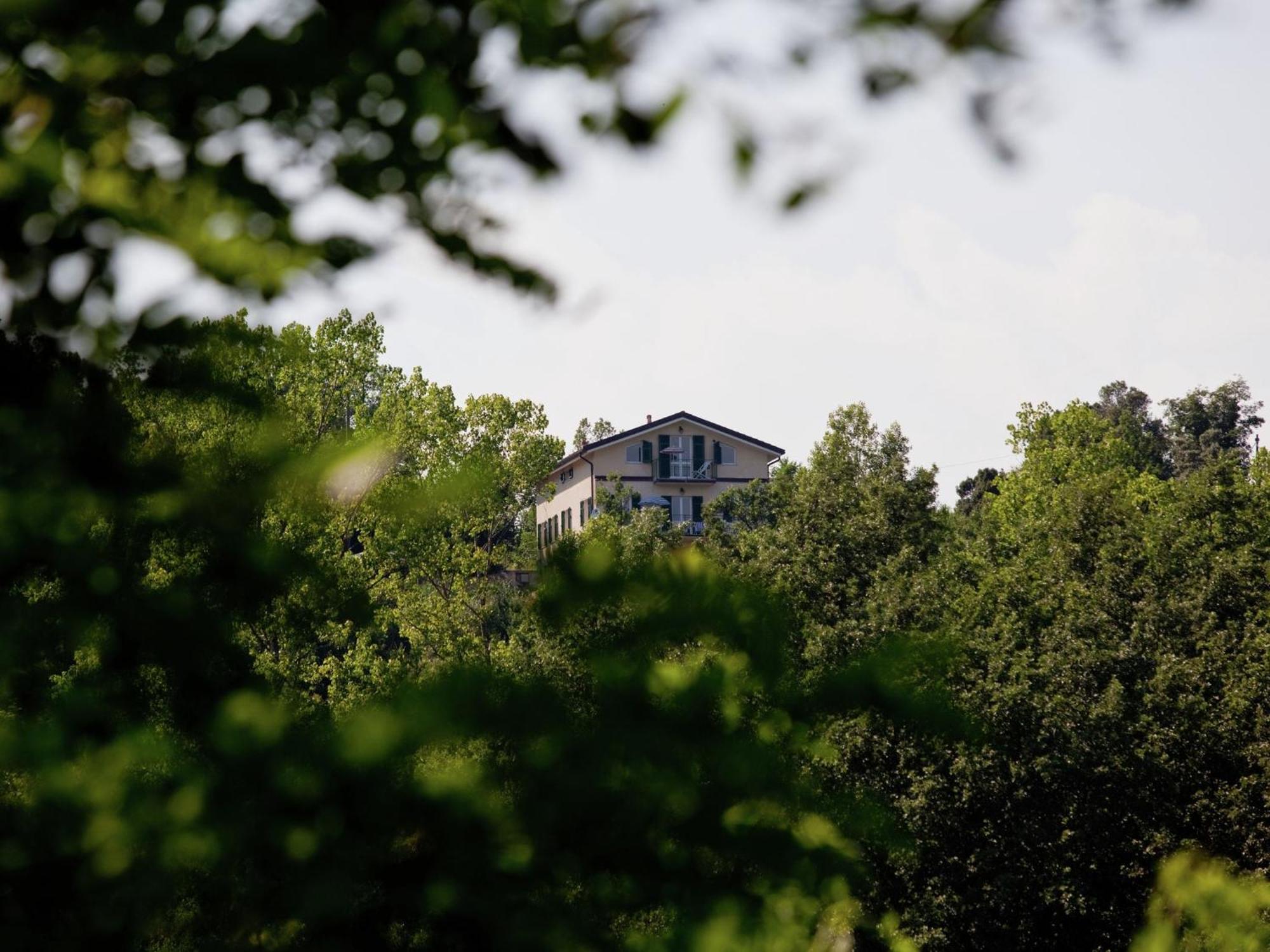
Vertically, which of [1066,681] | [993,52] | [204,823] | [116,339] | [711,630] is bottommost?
[1066,681]

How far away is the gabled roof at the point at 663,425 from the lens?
56.8m

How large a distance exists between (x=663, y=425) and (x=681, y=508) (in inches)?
152

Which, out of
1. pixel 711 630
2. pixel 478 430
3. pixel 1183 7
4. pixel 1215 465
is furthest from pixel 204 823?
pixel 478 430

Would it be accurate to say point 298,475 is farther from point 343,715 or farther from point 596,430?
point 596,430

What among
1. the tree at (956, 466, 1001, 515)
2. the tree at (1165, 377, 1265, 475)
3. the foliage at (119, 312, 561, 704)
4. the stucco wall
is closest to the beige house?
the stucco wall

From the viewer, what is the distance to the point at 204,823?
1.53 m

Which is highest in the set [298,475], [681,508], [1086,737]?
[681,508]

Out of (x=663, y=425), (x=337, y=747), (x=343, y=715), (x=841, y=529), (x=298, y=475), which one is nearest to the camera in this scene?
(x=337, y=747)

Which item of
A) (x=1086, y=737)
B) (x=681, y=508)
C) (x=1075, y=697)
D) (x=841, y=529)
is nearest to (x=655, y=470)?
(x=681, y=508)

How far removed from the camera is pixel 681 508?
196ft

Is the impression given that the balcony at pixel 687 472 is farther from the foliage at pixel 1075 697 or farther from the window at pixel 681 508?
the foliage at pixel 1075 697

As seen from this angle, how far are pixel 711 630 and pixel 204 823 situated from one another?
635 mm

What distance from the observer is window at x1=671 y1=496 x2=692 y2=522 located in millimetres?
59719

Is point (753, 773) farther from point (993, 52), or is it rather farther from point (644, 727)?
point (993, 52)
